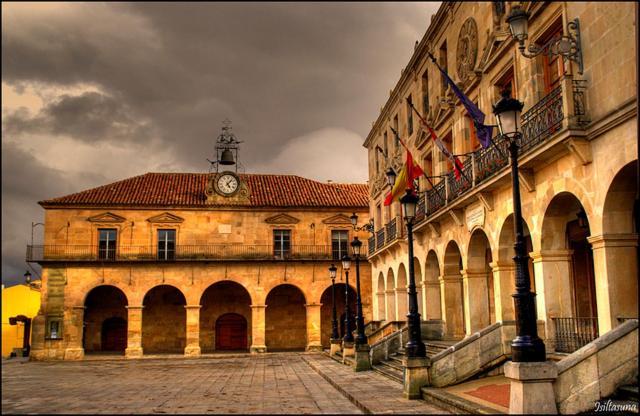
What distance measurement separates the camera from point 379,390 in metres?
15.0

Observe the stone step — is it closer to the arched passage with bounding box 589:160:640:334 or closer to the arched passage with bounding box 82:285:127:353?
the arched passage with bounding box 589:160:640:334

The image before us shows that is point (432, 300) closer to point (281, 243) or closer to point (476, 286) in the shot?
point (476, 286)

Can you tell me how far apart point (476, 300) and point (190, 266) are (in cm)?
2274

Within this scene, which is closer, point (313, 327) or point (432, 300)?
point (432, 300)

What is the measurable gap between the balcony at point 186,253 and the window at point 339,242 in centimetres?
11

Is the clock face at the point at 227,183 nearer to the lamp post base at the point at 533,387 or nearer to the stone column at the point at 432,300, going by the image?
the stone column at the point at 432,300

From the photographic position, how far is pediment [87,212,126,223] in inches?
1491

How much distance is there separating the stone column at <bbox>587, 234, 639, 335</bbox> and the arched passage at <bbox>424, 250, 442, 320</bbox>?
11.3 m

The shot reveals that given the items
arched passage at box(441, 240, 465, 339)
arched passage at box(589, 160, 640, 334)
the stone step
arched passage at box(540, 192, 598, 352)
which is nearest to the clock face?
arched passage at box(441, 240, 465, 339)

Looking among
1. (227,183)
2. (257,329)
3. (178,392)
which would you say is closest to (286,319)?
(257,329)

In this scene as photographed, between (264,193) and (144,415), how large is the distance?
98.5 ft

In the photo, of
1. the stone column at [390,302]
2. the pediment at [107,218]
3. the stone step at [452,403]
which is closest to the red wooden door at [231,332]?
the pediment at [107,218]

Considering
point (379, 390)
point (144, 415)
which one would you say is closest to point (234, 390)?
point (379, 390)

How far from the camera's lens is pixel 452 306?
20.6 metres
